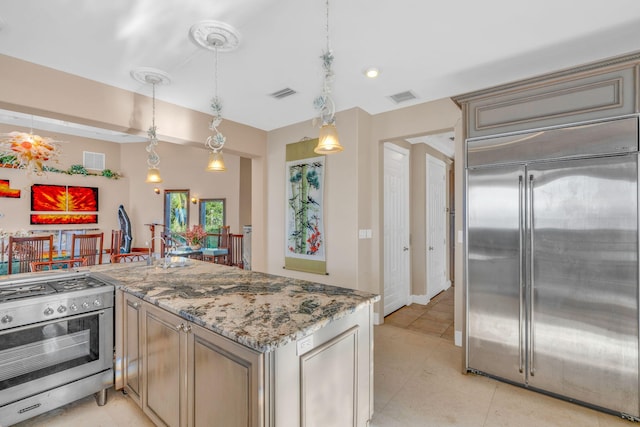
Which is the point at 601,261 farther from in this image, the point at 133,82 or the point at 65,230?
the point at 65,230

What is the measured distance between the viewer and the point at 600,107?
2.17 m

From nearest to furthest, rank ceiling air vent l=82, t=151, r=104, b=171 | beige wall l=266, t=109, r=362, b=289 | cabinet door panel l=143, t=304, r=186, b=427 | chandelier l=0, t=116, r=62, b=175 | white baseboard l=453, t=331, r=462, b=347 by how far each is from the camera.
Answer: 1. cabinet door panel l=143, t=304, r=186, b=427
2. chandelier l=0, t=116, r=62, b=175
3. white baseboard l=453, t=331, r=462, b=347
4. beige wall l=266, t=109, r=362, b=289
5. ceiling air vent l=82, t=151, r=104, b=171

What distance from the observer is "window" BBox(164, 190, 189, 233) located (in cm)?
801

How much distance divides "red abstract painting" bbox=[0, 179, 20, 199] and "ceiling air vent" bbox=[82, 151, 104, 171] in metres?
1.39

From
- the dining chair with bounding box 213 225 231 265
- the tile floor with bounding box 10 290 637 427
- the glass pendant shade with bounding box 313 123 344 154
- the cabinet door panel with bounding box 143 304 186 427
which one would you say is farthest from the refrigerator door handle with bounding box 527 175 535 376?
the dining chair with bounding box 213 225 231 265

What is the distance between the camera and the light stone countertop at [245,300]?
1.38 meters

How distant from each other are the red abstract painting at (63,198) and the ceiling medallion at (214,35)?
682 cm

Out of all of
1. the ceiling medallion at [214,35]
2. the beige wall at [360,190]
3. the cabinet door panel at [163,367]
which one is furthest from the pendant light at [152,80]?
the cabinet door panel at [163,367]

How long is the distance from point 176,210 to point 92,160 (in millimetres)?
2253

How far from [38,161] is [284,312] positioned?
3.66 metres

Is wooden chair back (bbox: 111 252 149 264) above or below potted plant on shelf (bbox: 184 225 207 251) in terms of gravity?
below

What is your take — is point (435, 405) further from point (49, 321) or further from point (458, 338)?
point (49, 321)

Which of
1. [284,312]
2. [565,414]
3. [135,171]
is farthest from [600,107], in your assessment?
[135,171]

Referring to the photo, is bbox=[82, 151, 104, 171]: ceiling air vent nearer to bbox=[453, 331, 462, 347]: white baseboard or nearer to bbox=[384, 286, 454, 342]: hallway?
bbox=[384, 286, 454, 342]: hallway
